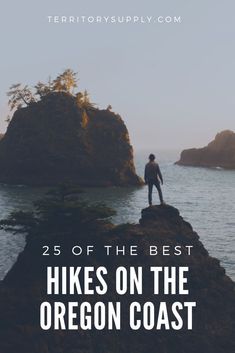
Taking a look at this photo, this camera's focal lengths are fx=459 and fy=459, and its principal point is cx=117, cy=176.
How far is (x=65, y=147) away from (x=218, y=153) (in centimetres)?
10309

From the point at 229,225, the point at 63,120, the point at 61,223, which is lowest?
the point at 229,225

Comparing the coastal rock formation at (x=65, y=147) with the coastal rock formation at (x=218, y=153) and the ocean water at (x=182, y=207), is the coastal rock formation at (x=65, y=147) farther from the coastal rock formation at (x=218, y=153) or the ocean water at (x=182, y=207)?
the coastal rock formation at (x=218, y=153)

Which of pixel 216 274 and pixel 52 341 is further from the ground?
pixel 216 274

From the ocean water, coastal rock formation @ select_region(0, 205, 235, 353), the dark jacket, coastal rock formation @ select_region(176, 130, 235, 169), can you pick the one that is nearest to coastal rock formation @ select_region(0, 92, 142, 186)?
the ocean water

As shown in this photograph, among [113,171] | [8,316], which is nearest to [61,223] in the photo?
[8,316]

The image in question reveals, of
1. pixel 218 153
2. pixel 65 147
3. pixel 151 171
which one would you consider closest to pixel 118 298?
pixel 151 171

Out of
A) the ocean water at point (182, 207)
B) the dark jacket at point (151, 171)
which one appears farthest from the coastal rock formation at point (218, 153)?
the dark jacket at point (151, 171)

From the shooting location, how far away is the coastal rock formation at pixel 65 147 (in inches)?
3410

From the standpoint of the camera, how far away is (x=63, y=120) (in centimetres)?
9200

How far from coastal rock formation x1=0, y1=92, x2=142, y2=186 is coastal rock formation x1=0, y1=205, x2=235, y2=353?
216ft

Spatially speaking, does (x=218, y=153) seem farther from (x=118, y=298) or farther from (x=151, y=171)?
(x=118, y=298)

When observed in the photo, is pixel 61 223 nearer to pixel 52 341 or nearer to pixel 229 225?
pixel 52 341

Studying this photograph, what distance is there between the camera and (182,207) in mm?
64562

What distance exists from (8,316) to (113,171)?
7242 centimetres
